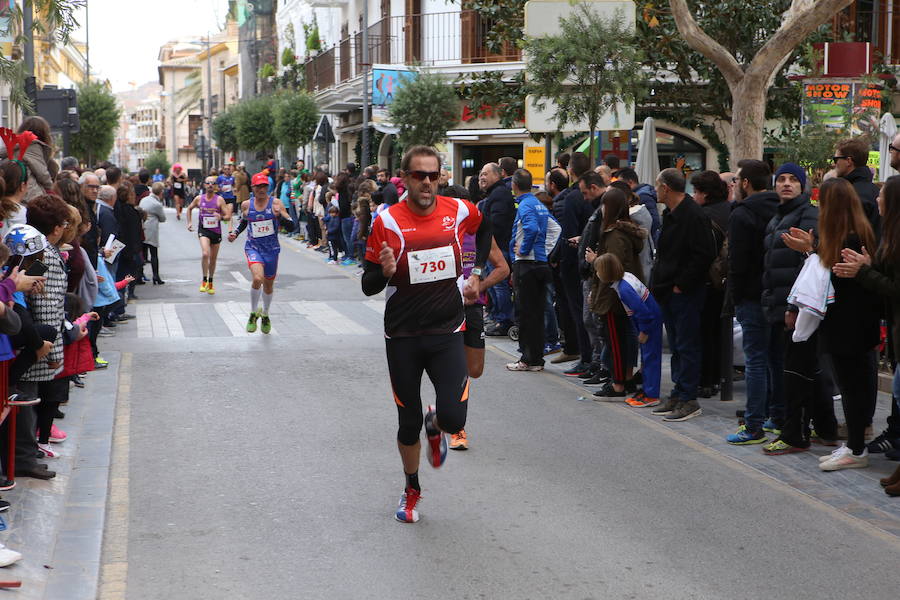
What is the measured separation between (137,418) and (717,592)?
214 inches

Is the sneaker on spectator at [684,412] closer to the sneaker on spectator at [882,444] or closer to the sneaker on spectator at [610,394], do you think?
the sneaker on spectator at [610,394]

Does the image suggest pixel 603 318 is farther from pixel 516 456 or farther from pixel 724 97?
pixel 724 97

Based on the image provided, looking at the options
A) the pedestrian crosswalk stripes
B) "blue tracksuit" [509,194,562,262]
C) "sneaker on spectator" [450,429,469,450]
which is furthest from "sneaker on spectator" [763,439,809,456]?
the pedestrian crosswalk stripes

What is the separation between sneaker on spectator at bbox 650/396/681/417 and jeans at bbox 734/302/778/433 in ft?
3.29

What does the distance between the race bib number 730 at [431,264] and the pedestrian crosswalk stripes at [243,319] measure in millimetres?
8000

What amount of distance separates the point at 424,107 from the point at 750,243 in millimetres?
17998

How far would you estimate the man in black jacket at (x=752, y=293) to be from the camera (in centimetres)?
841

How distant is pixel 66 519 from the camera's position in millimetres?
6445

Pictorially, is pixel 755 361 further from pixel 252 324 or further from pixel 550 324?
pixel 252 324

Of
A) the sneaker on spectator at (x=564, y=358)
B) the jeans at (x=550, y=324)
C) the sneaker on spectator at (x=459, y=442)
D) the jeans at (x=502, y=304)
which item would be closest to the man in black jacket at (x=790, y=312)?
the sneaker on spectator at (x=459, y=442)

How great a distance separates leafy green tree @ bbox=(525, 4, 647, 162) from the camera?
578 inches

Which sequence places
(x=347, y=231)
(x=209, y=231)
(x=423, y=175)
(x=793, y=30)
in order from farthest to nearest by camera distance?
(x=347, y=231) < (x=209, y=231) < (x=793, y=30) < (x=423, y=175)

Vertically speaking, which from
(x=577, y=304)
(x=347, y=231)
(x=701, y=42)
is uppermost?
(x=701, y=42)

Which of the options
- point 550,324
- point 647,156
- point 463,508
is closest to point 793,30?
point 647,156
